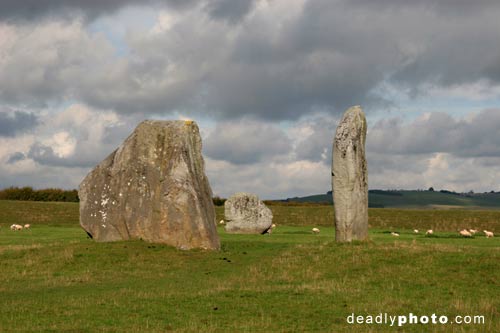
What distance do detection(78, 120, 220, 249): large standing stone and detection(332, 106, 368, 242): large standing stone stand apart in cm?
579

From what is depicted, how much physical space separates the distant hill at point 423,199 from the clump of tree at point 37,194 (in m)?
76.5

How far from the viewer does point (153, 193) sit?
29.2 meters

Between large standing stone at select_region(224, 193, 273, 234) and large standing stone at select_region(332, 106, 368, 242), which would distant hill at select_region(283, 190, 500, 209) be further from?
large standing stone at select_region(332, 106, 368, 242)

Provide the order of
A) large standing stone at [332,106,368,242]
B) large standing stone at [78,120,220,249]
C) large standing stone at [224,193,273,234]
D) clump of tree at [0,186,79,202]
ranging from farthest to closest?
1. clump of tree at [0,186,79,202]
2. large standing stone at [224,193,273,234]
3. large standing stone at [78,120,220,249]
4. large standing stone at [332,106,368,242]

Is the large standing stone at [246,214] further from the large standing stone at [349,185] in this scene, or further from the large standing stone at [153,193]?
the large standing stone at [349,185]

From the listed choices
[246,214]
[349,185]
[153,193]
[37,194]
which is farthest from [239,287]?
[37,194]

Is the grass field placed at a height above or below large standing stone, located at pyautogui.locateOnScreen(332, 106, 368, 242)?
below

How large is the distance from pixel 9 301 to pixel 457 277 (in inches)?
538

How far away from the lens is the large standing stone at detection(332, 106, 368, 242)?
91.8 feet

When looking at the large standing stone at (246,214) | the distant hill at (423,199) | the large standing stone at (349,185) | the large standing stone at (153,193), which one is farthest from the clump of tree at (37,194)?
the distant hill at (423,199)

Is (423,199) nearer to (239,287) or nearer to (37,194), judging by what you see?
(37,194)

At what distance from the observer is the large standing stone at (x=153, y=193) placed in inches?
1128

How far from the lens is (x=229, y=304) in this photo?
16.6 metres

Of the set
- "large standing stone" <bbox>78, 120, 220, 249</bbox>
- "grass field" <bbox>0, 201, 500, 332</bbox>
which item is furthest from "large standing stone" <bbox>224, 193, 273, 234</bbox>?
"large standing stone" <bbox>78, 120, 220, 249</bbox>
